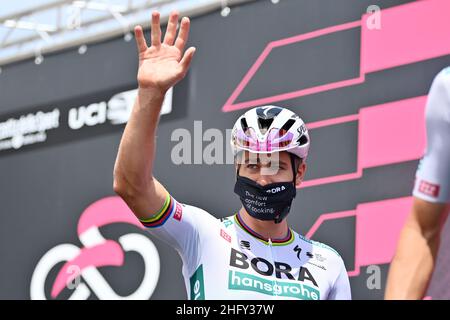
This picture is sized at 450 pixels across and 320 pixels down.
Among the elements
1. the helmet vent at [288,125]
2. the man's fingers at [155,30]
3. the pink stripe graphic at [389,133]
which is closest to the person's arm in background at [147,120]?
the man's fingers at [155,30]

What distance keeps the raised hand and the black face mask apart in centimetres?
76

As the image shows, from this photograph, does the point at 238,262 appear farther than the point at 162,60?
Yes

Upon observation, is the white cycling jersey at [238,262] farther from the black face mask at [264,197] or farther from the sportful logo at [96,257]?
the sportful logo at [96,257]

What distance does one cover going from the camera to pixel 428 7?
7.88m

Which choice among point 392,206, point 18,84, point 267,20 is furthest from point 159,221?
point 18,84

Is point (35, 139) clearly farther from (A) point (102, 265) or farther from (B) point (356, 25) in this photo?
(B) point (356, 25)

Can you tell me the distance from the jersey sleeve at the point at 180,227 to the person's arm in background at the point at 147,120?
2.0 inches

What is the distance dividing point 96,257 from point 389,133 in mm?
3113

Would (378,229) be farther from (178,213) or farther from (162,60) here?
(162,60)

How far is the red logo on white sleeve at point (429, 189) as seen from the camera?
3709 mm

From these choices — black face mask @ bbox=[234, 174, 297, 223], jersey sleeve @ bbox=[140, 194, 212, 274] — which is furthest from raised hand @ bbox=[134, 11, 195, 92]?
black face mask @ bbox=[234, 174, 297, 223]

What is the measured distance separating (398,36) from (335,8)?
2.26 ft

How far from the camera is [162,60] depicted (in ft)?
15.6

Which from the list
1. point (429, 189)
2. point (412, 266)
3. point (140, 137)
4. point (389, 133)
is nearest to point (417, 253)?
point (412, 266)
